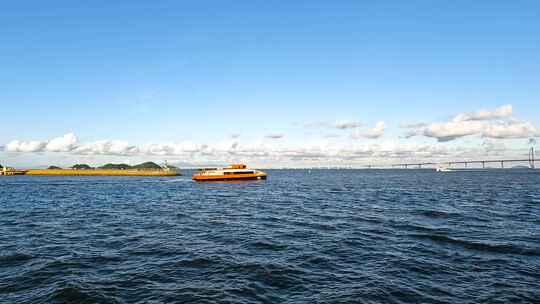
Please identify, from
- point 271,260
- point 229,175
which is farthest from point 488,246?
point 229,175

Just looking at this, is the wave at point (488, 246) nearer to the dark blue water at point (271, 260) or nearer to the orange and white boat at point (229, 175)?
the dark blue water at point (271, 260)

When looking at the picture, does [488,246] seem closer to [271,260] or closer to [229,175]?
[271,260]

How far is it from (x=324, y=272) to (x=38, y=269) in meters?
14.7

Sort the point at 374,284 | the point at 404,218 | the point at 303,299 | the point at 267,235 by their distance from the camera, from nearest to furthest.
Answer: the point at 303,299, the point at 374,284, the point at 267,235, the point at 404,218

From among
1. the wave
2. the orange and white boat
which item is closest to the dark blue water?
the wave

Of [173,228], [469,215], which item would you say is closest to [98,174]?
[173,228]

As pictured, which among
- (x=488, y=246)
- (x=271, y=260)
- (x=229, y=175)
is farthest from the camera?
(x=229, y=175)

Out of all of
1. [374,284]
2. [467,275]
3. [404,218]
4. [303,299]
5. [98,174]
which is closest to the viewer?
[303,299]

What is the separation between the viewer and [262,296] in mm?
13102

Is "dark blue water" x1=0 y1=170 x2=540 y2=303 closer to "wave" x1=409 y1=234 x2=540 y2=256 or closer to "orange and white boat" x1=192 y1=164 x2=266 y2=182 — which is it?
"wave" x1=409 y1=234 x2=540 y2=256

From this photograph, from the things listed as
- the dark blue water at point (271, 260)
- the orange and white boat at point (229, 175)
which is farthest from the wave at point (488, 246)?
the orange and white boat at point (229, 175)

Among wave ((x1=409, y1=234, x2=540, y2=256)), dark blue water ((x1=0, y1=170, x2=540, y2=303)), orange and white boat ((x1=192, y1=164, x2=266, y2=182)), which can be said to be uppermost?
orange and white boat ((x1=192, y1=164, x2=266, y2=182))

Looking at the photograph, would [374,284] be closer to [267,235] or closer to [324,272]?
[324,272]

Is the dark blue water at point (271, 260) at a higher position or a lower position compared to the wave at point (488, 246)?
higher
